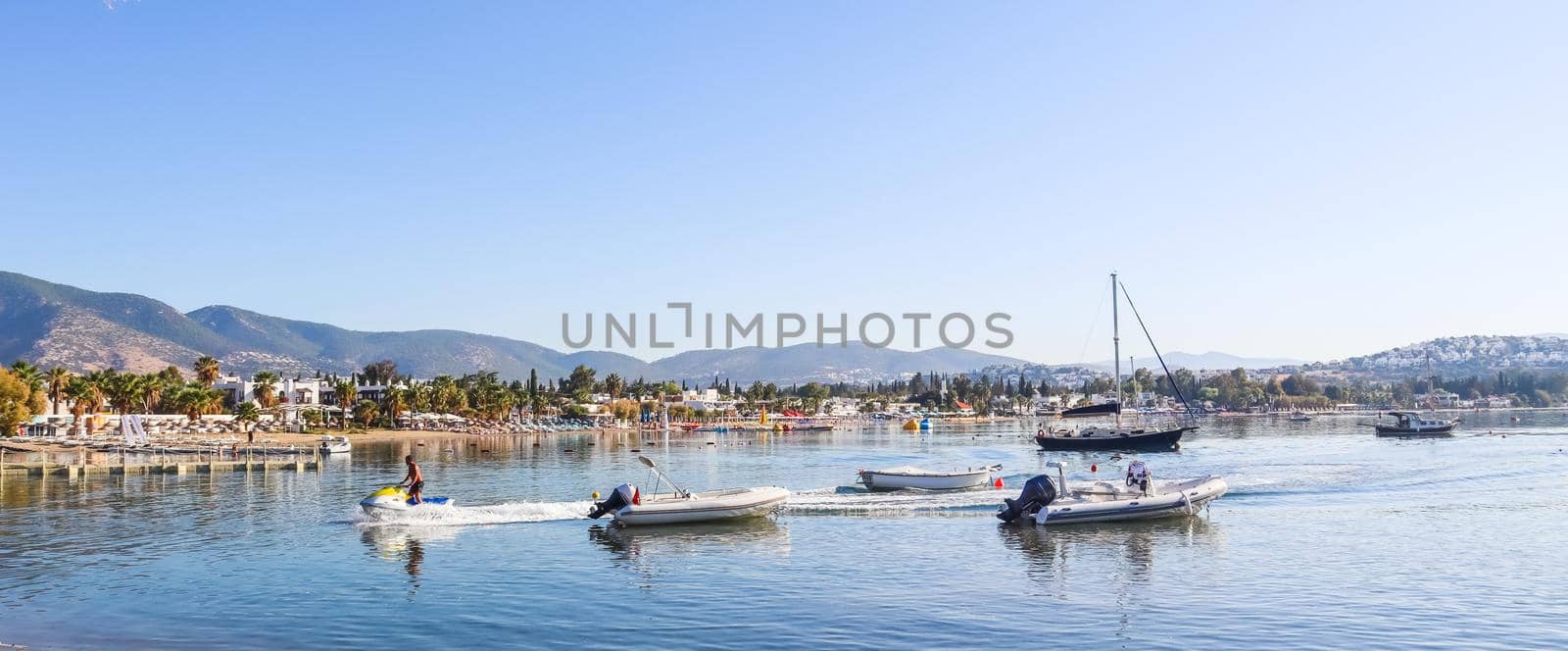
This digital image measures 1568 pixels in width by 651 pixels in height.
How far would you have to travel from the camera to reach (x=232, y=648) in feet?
66.8

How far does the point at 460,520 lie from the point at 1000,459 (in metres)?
59.7

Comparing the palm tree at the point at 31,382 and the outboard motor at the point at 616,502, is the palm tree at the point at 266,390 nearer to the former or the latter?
the palm tree at the point at 31,382

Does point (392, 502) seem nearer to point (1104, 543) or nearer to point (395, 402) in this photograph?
point (1104, 543)

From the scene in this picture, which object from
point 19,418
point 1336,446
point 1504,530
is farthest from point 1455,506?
point 19,418

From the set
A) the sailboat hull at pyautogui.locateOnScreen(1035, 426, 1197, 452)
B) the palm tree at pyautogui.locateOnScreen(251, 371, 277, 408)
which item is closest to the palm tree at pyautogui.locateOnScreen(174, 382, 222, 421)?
the palm tree at pyautogui.locateOnScreen(251, 371, 277, 408)

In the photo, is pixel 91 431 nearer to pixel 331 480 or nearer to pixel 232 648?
pixel 331 480

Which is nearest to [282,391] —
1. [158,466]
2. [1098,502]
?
[158,466]

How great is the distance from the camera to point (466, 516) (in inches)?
1561

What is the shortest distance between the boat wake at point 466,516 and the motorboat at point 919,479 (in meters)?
18.3

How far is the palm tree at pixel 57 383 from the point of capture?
343 ft

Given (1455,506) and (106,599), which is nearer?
(106,599)

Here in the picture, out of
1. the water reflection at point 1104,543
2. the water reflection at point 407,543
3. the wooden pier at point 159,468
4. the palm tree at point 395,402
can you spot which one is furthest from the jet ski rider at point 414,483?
the palm tree at point 395,402

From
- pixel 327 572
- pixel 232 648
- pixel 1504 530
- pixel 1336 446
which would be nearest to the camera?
pixel 232 648

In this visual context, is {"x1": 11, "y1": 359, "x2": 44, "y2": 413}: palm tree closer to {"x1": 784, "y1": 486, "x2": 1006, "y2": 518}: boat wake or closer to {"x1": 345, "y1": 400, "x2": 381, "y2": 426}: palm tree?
{"x1": 345, "y1": 400, "x2": 381, "y2": 426}: palm tree
